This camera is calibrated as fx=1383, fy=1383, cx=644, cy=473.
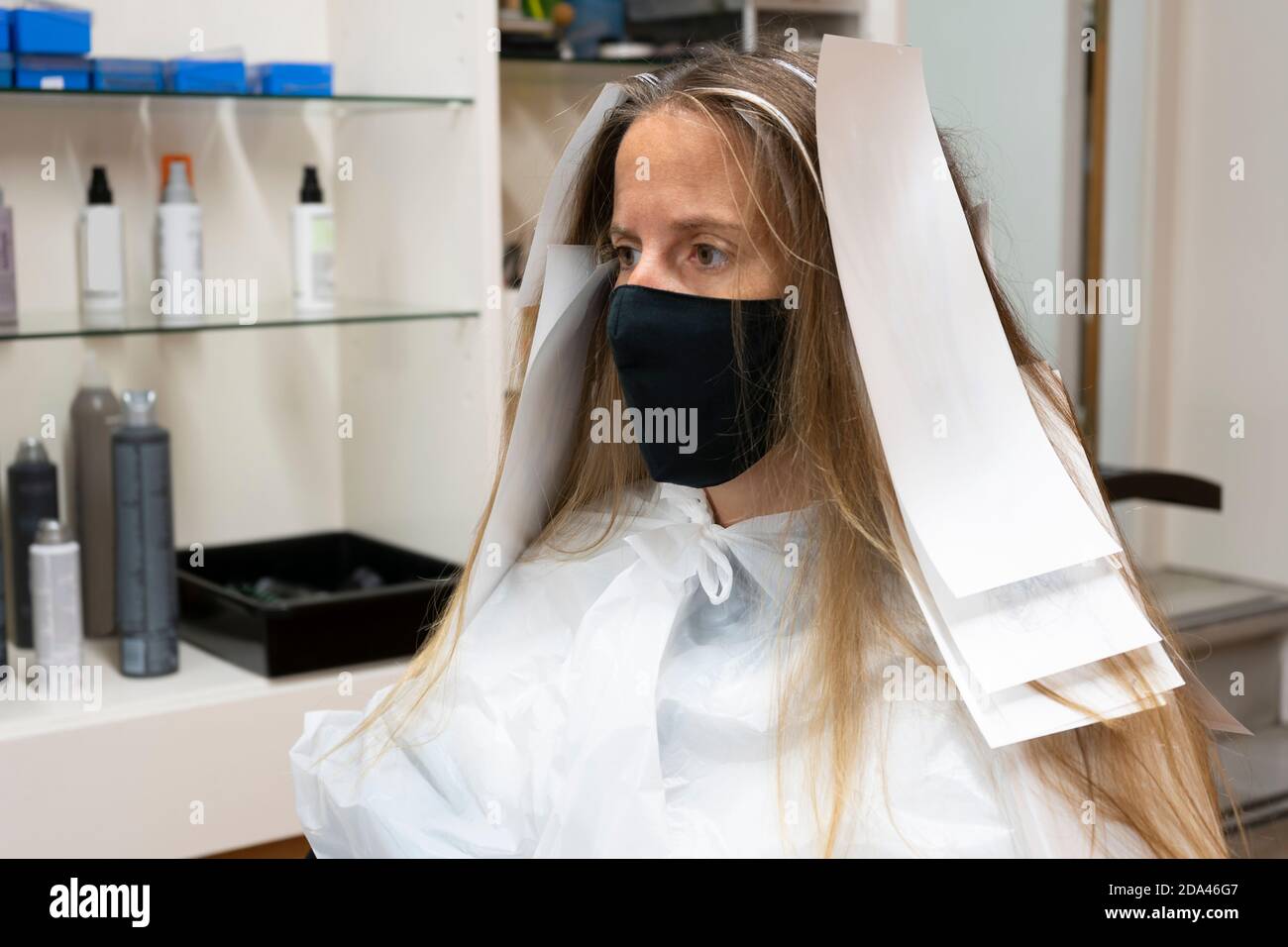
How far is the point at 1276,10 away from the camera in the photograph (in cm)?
224

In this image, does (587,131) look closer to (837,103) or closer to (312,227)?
(837,103)

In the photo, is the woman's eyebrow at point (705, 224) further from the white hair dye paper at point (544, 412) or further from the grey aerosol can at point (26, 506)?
the grey aerosol can at point (26, 506)

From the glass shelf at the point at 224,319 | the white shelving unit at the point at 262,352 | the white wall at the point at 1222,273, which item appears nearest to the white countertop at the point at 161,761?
the white shelving unit at the point at 262,352

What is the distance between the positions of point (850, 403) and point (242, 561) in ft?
4.19

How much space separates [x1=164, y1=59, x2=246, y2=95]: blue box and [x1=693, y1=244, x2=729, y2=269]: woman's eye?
0.98 meters

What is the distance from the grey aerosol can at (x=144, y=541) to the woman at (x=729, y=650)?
639 mm

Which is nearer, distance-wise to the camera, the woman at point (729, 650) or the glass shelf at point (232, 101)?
the woman at point (729, 650)

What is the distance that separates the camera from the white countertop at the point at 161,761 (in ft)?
5.33

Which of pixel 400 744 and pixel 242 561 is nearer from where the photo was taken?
pixel 400 744

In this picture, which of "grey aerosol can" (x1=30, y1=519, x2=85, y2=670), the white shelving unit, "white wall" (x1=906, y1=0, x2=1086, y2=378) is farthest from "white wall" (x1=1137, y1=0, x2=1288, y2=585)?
"grey aerosol can" (x1=30, y1=519, x2=85, y2=670)

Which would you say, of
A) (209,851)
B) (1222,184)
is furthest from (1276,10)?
(209,851)

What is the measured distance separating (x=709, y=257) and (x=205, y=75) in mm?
1012

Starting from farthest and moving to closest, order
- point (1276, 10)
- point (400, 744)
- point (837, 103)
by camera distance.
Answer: point (1276, 10) < point (400, 744) < point (837, 103)
